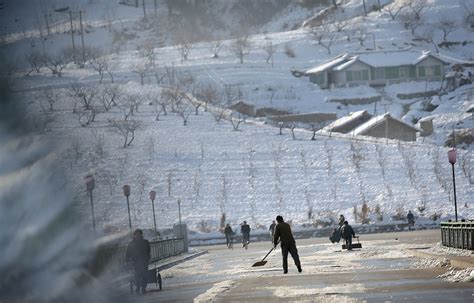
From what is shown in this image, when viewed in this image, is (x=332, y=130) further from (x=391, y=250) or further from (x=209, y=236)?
(x=391, y=250)

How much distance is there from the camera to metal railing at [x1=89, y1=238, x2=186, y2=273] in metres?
16.3

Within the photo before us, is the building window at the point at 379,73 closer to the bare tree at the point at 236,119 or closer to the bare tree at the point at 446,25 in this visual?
the bare tree at the point at 236,119

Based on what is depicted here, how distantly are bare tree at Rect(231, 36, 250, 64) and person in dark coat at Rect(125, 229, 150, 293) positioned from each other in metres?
132

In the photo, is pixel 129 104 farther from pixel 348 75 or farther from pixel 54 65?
pixel 348 75

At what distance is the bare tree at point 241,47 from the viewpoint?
517 feet

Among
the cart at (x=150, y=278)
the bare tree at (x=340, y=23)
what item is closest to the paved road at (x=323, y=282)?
the cart at (x=150, y=278)

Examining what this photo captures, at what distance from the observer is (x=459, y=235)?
29344 millimetres

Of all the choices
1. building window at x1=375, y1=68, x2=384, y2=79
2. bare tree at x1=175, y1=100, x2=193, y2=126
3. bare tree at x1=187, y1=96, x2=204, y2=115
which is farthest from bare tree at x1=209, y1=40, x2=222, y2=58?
bare tree at x1=175, y1=100, x2=193, y2=126

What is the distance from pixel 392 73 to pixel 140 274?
379 feet

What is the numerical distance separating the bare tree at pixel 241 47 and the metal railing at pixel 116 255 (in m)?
117

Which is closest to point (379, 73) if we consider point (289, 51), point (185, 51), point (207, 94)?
point (207, 94)

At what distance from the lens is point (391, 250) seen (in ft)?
108

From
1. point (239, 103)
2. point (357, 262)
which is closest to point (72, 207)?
point (357, 262)

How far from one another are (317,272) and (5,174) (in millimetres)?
12817
